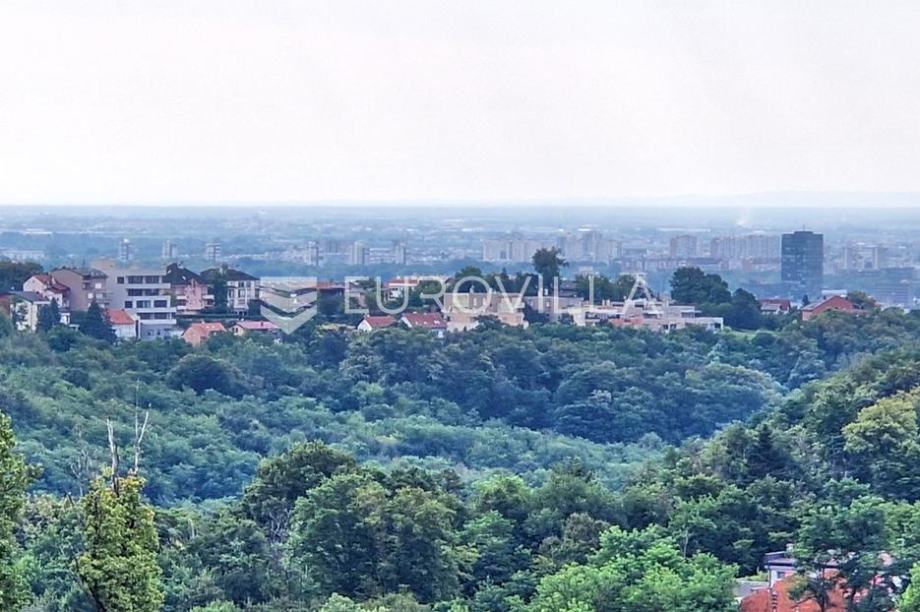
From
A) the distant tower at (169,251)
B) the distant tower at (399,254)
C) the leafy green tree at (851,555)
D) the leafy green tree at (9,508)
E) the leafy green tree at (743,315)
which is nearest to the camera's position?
the leafy green tree at (9,508)

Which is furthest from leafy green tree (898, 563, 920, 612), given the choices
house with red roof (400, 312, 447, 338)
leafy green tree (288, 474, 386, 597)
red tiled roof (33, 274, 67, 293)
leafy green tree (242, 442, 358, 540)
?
red tiled roof (33, 274, 67, 293)

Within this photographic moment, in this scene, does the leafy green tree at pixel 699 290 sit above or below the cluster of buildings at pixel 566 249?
above

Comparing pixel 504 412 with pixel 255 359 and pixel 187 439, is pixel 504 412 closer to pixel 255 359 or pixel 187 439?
pixel 255 359

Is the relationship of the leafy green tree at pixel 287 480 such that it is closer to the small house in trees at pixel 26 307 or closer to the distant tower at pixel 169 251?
the small house in trees at pixel 26 307

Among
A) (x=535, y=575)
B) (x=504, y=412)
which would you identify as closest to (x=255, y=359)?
(x=504, y=412)

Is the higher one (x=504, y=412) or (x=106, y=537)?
(x=106, y=537)

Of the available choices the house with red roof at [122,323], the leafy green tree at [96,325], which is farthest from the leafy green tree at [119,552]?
the house with red roof at [122,323]

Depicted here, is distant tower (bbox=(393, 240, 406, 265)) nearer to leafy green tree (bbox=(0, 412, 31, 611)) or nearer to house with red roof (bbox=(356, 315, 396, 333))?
house with red roof (bbox=(356, 315, 396, 333))

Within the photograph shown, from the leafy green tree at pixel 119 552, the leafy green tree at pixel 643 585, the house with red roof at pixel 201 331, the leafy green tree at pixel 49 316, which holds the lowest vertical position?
the house with red roof at pixel 201 331

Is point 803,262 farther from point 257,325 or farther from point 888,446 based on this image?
point 888,446

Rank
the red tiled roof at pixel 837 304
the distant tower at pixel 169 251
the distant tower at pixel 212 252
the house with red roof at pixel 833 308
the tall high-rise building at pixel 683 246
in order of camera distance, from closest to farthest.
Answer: the house with red roof at pixel 833 308
the red tiled roof at pixel 837 304
the distant tower at pixel 169 251
the distant tower at pixel 212 252
the tall high-rise building at pixel 683 246
